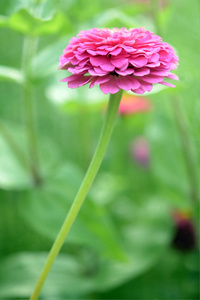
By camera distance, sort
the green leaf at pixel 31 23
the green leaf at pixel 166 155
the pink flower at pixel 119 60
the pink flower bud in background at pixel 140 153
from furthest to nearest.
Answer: the pink flower bud in background at pixel 140 153 → the green leaf at pixel 166 155 → the green leaf at pixel 31 23 → the pink flower at pixel 119 60

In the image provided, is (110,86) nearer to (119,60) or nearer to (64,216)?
(119,60)

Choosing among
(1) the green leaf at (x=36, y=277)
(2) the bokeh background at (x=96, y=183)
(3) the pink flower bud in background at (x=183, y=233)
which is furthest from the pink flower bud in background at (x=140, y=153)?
(1) the green leaf at (x=36, y=277)

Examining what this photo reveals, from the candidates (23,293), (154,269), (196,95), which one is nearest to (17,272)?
(23,293)

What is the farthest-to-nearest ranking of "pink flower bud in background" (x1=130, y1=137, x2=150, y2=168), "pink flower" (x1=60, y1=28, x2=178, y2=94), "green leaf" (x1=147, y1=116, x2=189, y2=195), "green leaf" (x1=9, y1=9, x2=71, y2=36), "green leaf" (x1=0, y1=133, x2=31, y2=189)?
1. "pink flower bud in background" (x1=130, y1=137, x2=150, y2=168)
2. "green leaf" (x1=147, y1=116, x2=189, y2=195)
3. "green leaf" (x1=0, y1=133, x2=31, y2=189)
4. "green leaf" (x1=9, y1=9, x2=71, y2=36)
5. "pink flower" (x1=60, y1=28, x2=178, y2=94)

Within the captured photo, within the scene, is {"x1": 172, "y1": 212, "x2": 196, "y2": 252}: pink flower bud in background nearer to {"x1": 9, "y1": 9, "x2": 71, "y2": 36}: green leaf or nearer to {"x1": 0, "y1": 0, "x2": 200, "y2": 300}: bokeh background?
{"x1": 0, "y1": 0, "x2": 200, "y2": 300}: bokeh background

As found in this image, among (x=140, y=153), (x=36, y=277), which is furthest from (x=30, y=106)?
(x=140, y=153)

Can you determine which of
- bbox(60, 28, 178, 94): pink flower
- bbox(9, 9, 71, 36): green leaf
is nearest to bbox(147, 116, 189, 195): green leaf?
bbox(9, 9, 71, 36): green leaf

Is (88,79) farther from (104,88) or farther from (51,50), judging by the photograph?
(51,50)

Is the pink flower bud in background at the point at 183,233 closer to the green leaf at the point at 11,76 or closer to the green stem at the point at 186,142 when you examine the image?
the green stem at the point at 186,142
